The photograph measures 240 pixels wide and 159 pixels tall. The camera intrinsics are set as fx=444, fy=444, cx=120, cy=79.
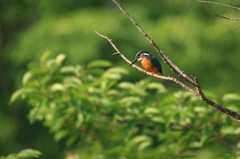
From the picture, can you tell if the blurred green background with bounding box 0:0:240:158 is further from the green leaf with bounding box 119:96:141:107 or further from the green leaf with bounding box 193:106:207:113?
the green leaf with bounding box 193:106:207:113

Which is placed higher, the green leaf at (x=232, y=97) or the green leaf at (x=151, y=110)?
the green leaf at (x=232, y=97)

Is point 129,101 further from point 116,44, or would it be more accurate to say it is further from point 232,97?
point 116,44

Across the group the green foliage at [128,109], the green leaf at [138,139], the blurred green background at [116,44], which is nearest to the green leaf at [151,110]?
the green foliage at [128,109]

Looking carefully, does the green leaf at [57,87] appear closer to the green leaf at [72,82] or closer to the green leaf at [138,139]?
the green leaf at [72,82]

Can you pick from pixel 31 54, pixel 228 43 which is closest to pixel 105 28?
pixel 31 54

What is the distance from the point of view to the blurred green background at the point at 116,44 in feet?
34.2

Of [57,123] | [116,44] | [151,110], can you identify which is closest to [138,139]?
[151,110]

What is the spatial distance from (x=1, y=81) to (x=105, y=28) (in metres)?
3.37

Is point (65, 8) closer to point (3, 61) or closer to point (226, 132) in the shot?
point (3, 61)

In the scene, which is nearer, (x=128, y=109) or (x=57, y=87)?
(x=57, y=87)

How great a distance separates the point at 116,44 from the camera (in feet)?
35.0

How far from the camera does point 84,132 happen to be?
12.3 ft

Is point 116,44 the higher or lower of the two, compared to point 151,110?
higher

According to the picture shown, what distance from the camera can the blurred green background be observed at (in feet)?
34.2
